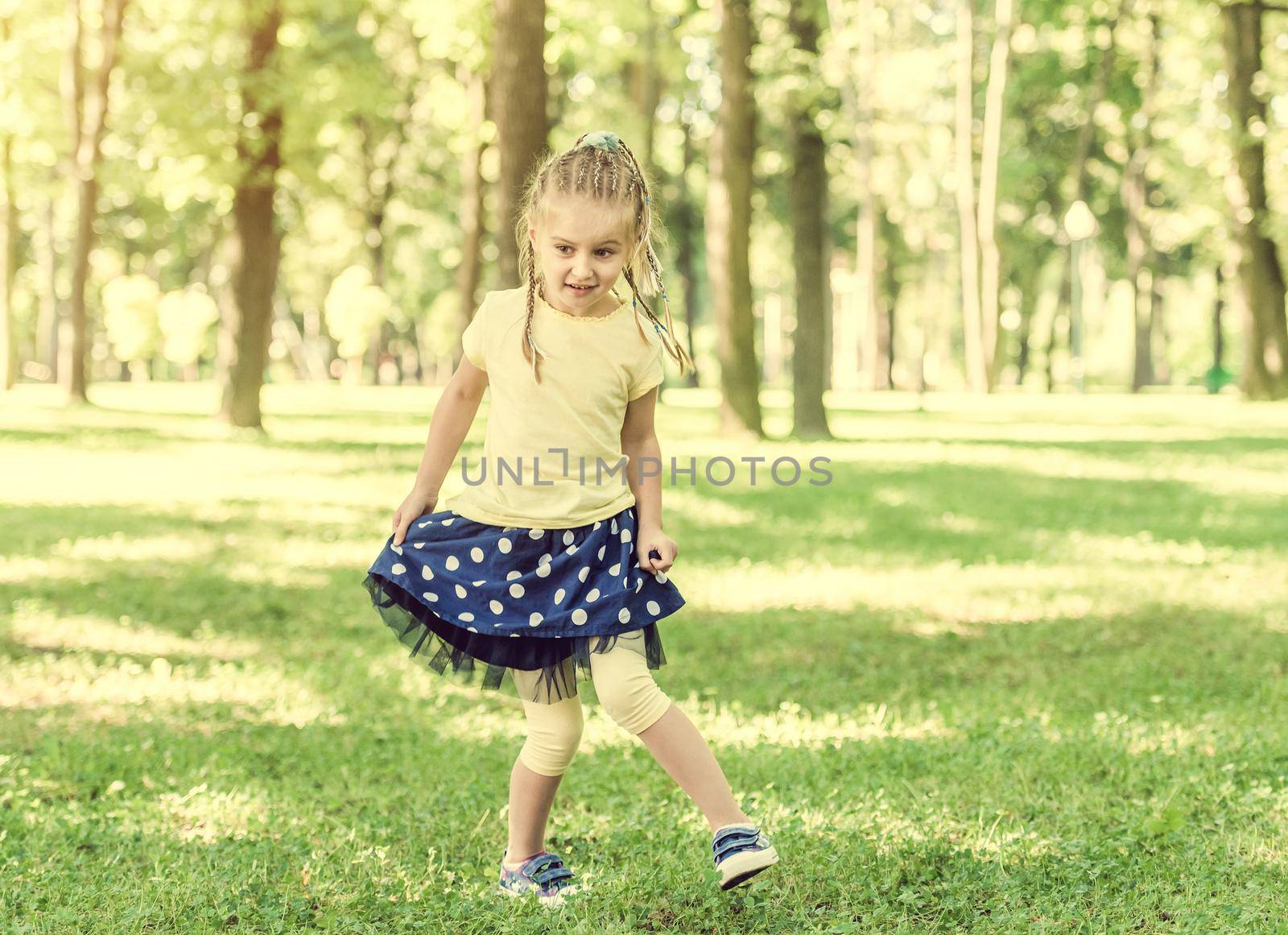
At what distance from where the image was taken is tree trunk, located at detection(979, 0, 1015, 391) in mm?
27875

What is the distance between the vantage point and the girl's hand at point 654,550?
3.42 metres

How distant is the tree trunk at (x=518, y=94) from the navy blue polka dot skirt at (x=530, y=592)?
5734 millimetres

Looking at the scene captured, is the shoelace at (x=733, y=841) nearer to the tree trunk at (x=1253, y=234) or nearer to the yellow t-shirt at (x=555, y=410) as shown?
the yellow t-shirt at (x=555, y=410)

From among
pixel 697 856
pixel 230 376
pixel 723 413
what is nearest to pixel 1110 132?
pixel 723 413

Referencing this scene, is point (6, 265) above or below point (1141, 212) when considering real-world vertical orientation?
below

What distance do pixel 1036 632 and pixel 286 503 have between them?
7.26 metres

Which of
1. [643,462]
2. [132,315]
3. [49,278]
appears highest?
[132,315]

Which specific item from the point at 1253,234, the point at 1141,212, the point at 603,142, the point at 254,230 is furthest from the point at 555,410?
the point at 1141,212

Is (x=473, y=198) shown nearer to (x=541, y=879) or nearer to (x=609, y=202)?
(x=609, y=202)

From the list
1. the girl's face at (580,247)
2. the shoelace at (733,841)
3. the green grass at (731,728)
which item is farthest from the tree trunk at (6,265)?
the shoelace at (733,841)

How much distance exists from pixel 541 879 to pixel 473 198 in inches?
1007

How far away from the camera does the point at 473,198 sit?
28.0 meters

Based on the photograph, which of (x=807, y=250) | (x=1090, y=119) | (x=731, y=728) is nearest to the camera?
(x=731, y=728)

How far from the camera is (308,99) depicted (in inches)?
727
